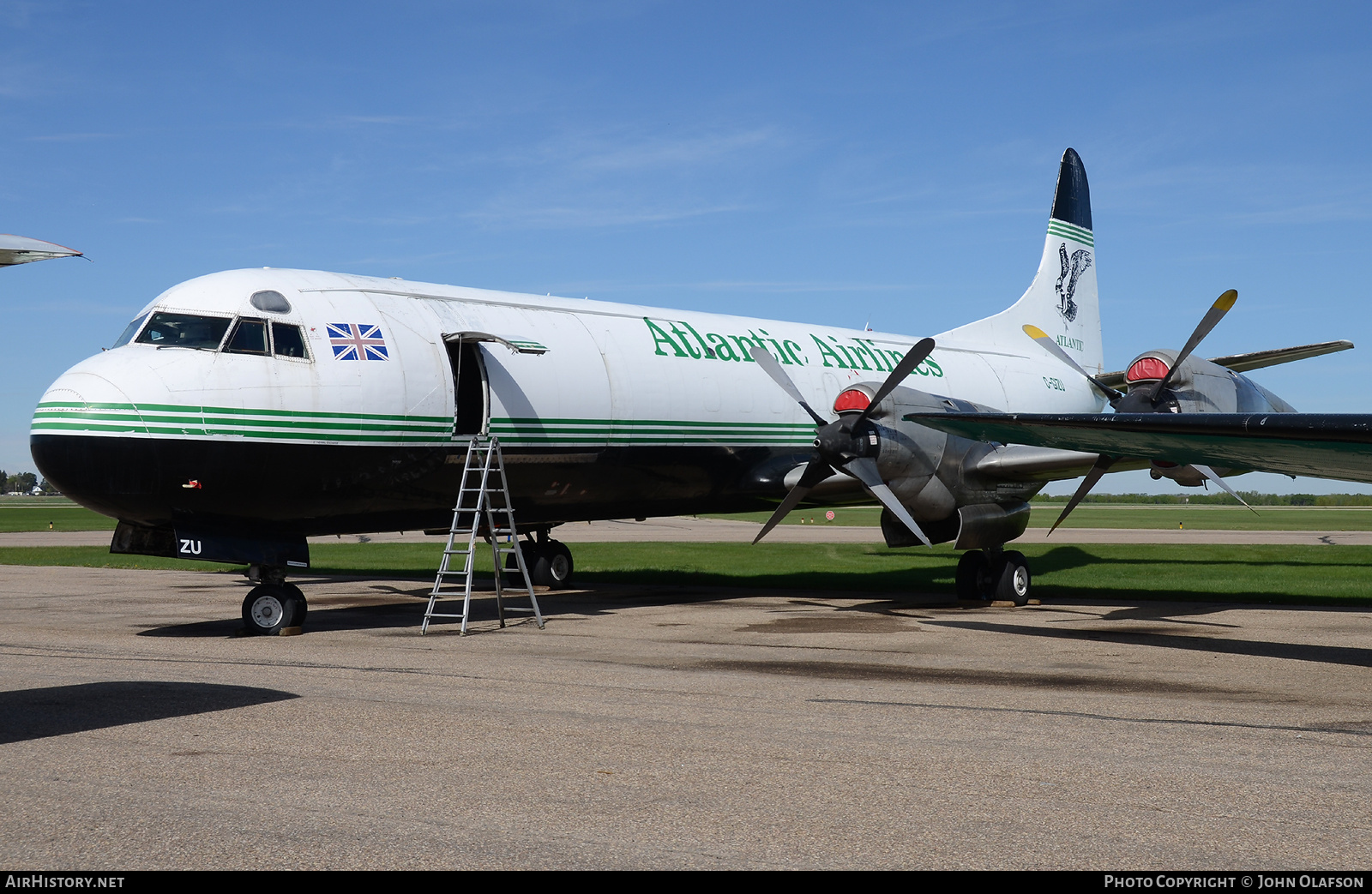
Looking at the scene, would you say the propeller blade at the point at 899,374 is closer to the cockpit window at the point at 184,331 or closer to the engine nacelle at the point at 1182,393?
the engine nacelle at the point at 1182,393

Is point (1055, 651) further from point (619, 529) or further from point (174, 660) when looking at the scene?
point (619, 529)

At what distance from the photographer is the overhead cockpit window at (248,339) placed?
1384 centimetres

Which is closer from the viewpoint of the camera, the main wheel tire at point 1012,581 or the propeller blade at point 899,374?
the propeller blade at point 899,374

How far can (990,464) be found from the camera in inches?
690

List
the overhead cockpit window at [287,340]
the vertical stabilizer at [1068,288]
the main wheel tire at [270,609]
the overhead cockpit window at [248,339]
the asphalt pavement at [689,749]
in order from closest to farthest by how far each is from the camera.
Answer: the asphalt pavement at [689,749]
the overhead cockpit window at [248,339]
the overhead cockpit window at [287,340]
the main wheel tire at [270,609]
the vertical stabilizer at [1068,288]

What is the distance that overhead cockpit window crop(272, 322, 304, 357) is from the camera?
14102mm

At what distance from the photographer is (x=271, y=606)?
14445 millimetres

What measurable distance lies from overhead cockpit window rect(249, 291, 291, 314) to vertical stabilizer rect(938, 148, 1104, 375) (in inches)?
666

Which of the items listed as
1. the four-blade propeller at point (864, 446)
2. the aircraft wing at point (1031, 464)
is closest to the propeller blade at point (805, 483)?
the four-blade propeller at point (864, 446)

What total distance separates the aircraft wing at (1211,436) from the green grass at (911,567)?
736cm

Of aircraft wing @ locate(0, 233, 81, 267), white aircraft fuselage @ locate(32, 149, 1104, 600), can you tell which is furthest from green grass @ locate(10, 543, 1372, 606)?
aircraft wing @ locate(0, 233, 81, 267)

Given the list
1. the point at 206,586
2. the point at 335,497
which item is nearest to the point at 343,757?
the point at 335,497

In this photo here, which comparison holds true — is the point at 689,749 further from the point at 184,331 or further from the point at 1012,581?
the point at 1012,581

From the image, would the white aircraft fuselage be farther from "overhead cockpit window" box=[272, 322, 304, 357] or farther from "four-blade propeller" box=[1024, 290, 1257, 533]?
"four-blade propeller" box=[1024, 290, 1257, 533]
